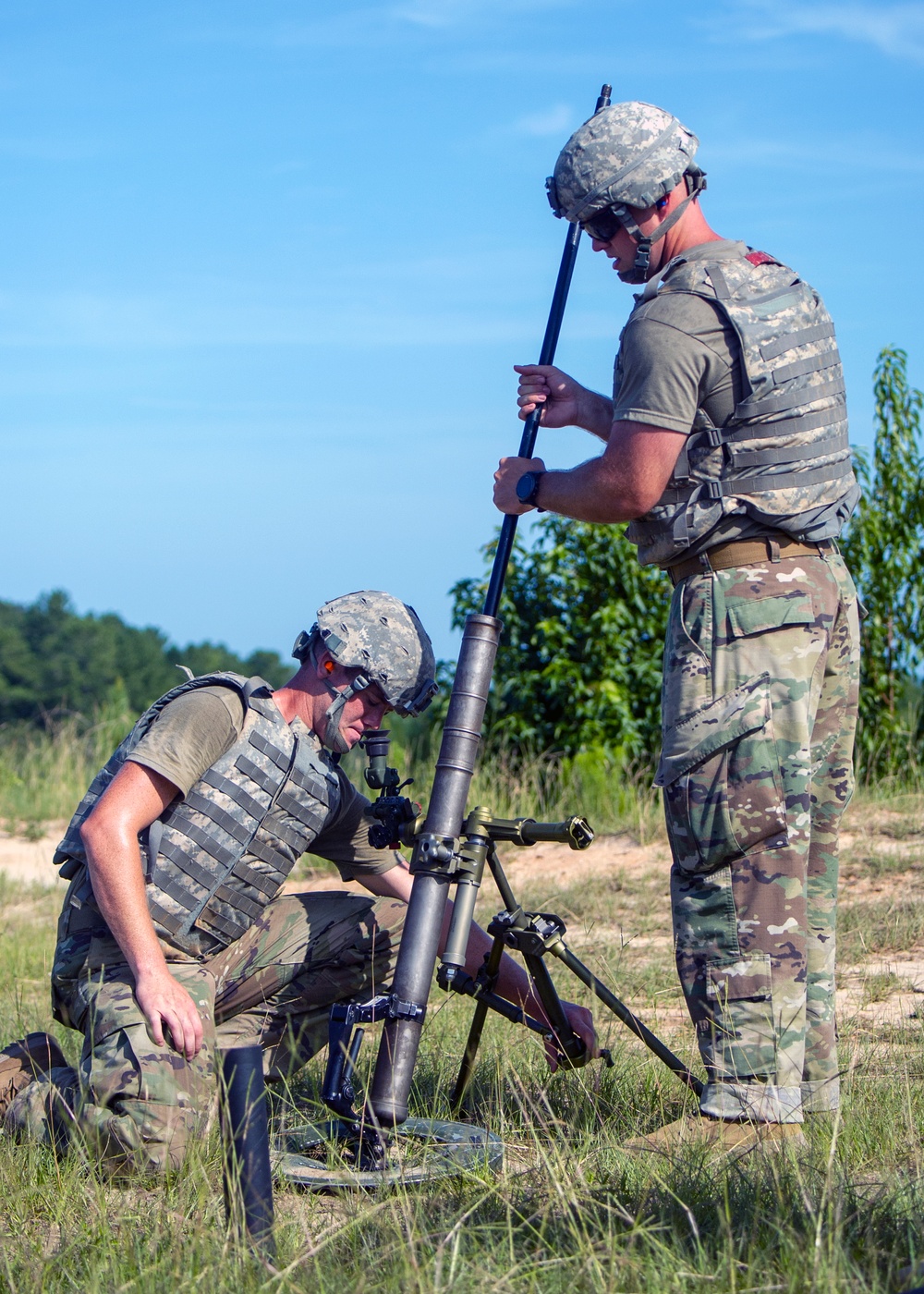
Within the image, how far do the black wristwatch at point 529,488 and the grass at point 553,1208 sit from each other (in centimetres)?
153

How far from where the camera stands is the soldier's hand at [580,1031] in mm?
3779

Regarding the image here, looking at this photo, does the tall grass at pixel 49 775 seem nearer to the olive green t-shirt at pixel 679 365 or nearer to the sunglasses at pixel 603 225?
the sunglasses at pixel 603 225

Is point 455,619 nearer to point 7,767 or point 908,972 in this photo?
point 7,767

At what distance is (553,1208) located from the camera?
284cm

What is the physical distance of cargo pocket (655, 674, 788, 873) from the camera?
318 centimetres

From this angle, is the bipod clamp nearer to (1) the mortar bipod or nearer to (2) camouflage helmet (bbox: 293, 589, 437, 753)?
(1) the mortar bipod

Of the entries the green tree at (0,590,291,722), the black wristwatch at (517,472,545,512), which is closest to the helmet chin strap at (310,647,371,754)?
the black wristwatch at (517,472,545,512)

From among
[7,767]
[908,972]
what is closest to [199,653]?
[7,767]

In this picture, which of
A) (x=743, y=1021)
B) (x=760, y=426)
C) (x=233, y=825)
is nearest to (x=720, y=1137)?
(x=743, y=1021)

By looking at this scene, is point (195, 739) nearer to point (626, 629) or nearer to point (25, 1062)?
point (25, 1062)

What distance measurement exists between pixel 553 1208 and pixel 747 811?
991 millimetres

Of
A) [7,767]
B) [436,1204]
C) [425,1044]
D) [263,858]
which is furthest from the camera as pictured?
[7,767]

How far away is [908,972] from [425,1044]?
6.71ft

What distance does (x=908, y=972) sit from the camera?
535cm
